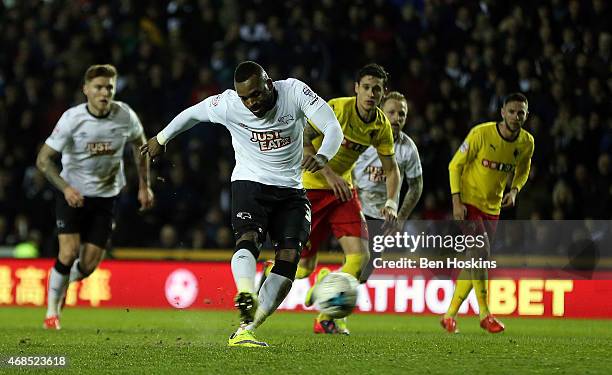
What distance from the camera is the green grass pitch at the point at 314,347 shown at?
6.65 metres

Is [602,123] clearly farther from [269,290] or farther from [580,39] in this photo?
[269,290]

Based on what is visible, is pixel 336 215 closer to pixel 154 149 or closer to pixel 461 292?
pixel 461 292

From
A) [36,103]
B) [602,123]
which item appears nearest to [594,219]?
[602,123]

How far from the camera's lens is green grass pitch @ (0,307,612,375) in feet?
21.8

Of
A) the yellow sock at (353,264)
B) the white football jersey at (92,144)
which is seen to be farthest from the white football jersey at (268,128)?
the white football jersey at (92,144)

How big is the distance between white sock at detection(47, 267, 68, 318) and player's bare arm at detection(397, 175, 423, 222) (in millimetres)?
3307

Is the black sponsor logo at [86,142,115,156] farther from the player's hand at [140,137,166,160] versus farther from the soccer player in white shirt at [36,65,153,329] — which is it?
the player's hand at [140,137,166,160]

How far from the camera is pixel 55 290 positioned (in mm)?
10766

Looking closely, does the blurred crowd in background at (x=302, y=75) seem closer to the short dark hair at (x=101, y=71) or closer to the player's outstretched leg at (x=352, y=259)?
the short dark hair at (x=101, y=71)

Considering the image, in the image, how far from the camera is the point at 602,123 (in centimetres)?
1387

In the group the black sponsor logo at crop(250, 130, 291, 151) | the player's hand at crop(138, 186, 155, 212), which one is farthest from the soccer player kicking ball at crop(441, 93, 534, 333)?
the black sponsor logo at crop(250, 130, 291, 151)

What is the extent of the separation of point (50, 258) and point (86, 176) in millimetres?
4557

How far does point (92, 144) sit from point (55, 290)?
1443 millimetres

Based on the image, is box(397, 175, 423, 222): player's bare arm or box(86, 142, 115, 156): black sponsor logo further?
box(397, 175, 423, 222): player's bare arm
